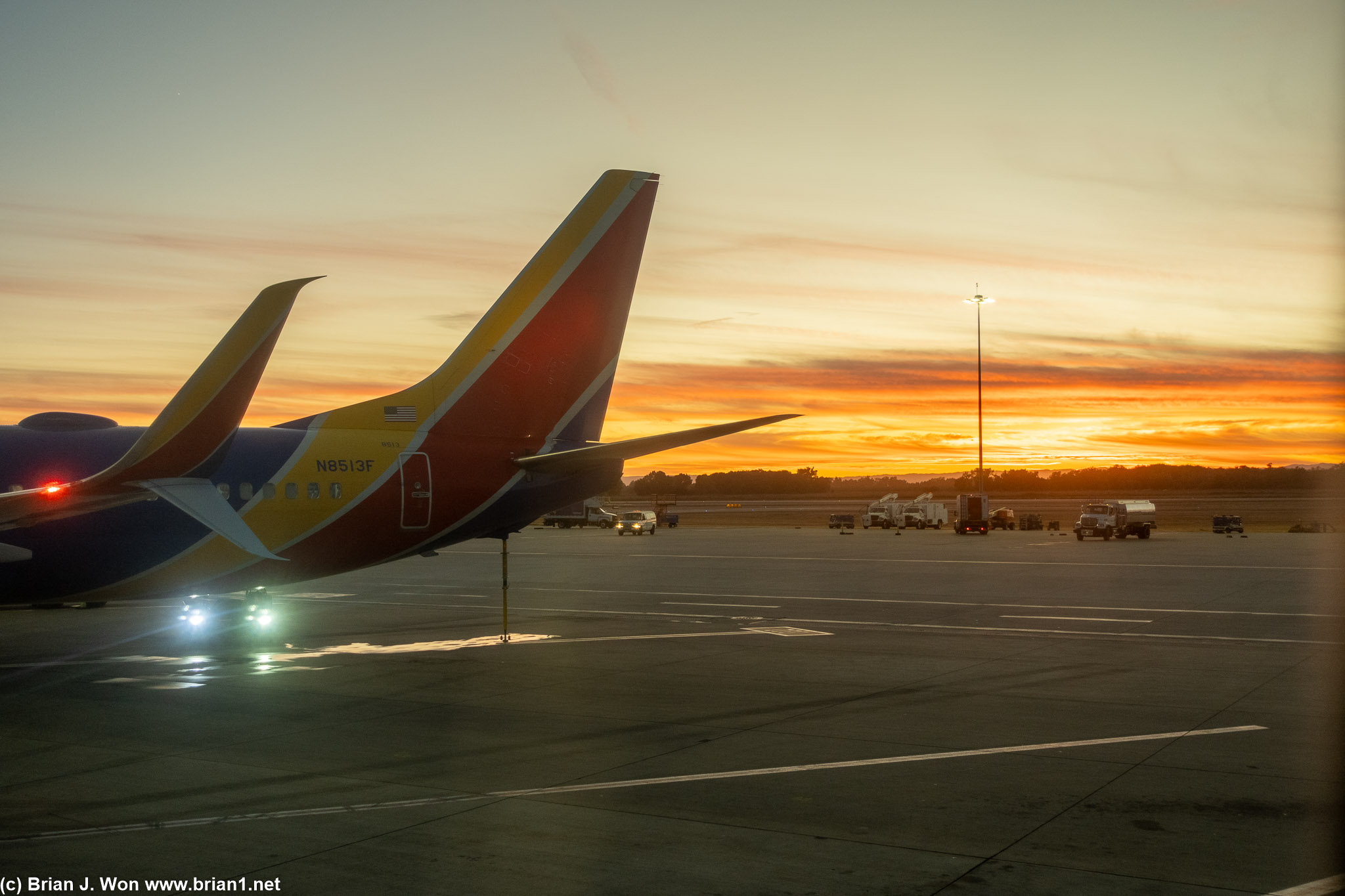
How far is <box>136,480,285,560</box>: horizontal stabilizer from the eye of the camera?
13773mm

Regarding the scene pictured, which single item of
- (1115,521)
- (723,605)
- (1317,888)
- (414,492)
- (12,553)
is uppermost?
(414,492)

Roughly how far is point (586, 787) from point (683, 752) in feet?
6.12

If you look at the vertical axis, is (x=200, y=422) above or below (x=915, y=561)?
above

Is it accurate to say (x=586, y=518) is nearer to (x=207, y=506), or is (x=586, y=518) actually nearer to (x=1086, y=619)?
(x=1086, y=619)

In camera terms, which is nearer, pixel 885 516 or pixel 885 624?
pixel 885 624

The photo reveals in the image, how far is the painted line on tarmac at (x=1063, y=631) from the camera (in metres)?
22.7

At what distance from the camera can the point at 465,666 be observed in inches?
776

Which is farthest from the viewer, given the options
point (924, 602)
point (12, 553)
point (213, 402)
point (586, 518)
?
point (586, 518)

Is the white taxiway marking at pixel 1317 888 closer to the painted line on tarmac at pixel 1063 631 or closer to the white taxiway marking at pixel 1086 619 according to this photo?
the painted line on tarmac at pixel 1063 631

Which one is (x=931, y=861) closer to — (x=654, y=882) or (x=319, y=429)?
(x=654, y=882)

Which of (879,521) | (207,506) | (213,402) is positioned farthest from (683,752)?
(879,521)

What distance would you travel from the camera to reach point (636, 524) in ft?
258

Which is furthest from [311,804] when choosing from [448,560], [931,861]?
[448,560]

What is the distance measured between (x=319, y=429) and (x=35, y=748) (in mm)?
9149
